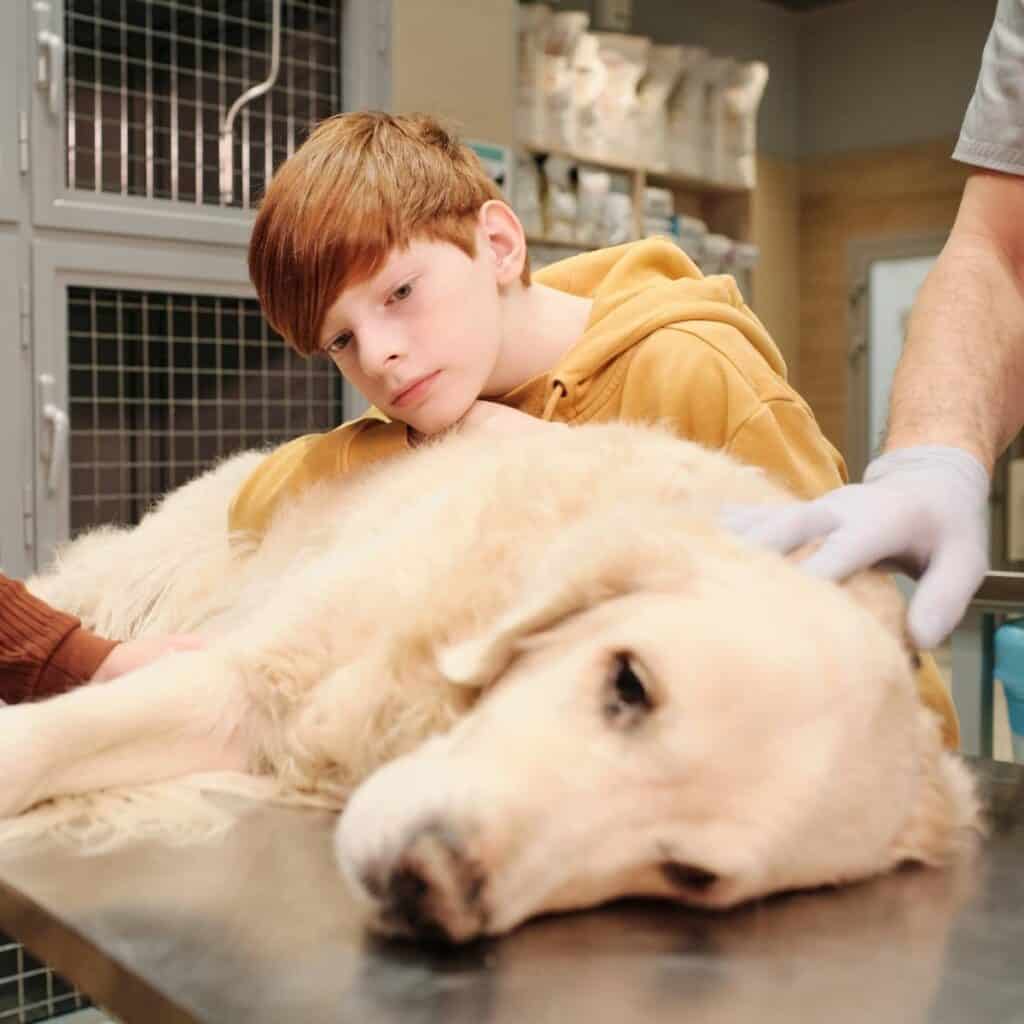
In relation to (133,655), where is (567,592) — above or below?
above

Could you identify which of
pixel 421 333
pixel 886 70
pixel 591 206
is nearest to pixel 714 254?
pixel 591 206

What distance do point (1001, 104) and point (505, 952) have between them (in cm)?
122

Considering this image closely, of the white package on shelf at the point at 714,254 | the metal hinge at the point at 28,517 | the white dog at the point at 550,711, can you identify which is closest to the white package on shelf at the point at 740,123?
the white package on shelf at the point at 714,254

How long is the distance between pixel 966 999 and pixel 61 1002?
184 cm

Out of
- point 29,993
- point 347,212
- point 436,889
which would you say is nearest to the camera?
point 436,889

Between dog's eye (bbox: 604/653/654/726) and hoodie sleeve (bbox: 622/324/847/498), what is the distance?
1.87 feet

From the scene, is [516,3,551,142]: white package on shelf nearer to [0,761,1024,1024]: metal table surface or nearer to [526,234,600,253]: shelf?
[526,234,600,253]: shelf

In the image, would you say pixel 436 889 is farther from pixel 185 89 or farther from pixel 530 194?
pixel 530 194

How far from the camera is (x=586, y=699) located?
2.53ft

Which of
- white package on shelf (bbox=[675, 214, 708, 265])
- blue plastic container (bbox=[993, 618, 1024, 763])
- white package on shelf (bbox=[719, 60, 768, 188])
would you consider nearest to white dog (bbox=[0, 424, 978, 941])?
blue plastic container (bbox=[993, 618, 1024, 763])

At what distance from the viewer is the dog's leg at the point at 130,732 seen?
906 millimetres

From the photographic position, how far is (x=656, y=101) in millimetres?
4746

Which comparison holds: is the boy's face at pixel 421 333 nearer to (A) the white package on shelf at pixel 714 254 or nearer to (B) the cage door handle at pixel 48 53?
(B) the cage door handle at pixel 48 53

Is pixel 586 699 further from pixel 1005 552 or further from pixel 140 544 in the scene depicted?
pixel 1005 552
